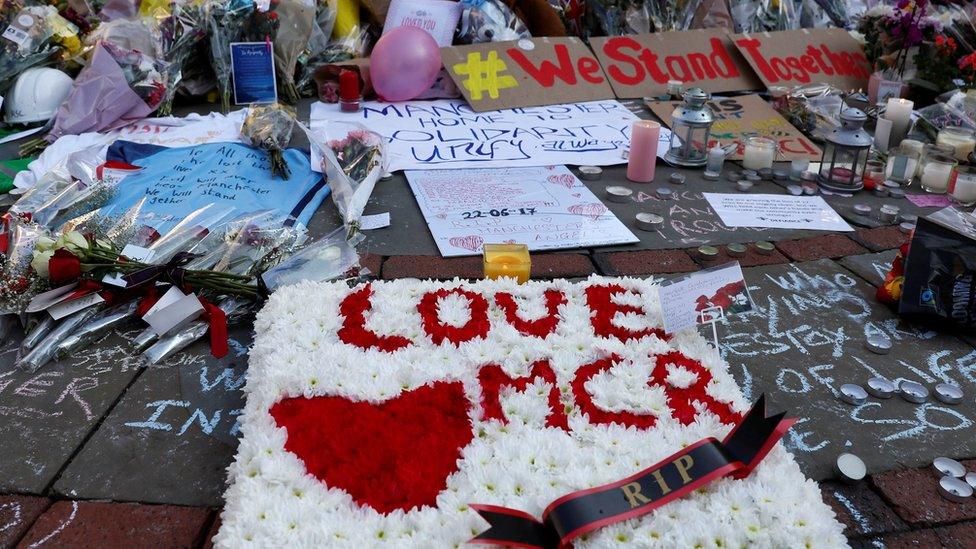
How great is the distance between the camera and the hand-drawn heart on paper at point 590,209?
126 inches

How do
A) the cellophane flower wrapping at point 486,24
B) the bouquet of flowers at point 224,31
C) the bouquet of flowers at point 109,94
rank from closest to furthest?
the bouquet of flowers at point 109,94, the bouquet of flowers at point 224,31, the cellophane flower wrapping at point 486,24

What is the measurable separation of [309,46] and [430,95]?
0.88m

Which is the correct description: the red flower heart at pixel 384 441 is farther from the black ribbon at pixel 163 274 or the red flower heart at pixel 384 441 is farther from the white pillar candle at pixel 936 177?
the white pillar candle at pixel 936 177

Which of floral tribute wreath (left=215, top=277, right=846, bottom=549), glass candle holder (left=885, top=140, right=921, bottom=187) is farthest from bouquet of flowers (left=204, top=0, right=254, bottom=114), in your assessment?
glass candle holder (left=885, top=140, right=921, bottom=187)

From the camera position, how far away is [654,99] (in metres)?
4.93

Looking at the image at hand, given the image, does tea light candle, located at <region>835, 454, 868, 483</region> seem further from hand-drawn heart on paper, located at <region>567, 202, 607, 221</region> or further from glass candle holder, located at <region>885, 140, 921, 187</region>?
glass candle holder, located at <region>885, 140, 921, 187</region>

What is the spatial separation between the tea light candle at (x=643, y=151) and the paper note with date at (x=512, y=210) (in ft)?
0.93

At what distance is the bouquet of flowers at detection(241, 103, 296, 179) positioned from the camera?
333 cm

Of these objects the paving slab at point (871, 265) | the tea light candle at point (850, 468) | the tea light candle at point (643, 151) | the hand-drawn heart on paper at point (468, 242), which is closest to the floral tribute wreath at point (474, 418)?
the tea light candle at point (850, 468)

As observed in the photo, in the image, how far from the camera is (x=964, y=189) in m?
3.48

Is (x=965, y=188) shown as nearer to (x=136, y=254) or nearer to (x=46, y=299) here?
(x=136, y=254)

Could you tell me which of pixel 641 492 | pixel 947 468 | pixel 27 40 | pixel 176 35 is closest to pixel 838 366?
pixel 947 468

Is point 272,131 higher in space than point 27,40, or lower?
lower

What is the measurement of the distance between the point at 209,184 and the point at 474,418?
1.88 metres
